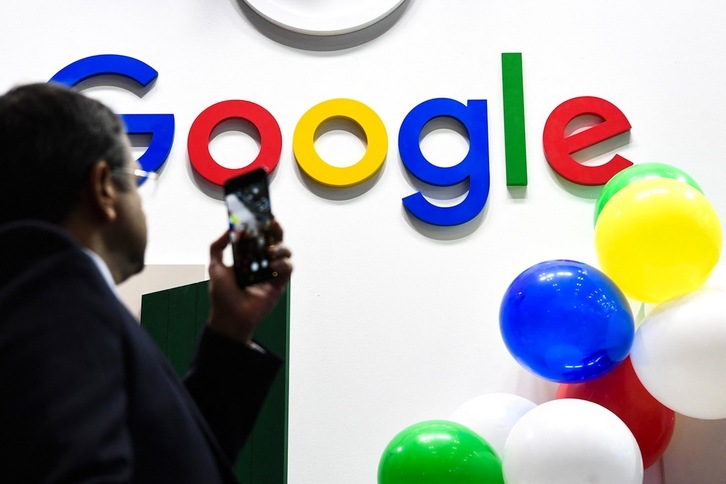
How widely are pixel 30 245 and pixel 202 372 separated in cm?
38

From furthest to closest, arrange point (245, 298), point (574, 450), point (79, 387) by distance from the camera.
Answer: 1. point (574, 450)
2. point (245, 298)
3. point (79, 387)

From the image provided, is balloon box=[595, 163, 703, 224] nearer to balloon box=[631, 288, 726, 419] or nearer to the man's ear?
balloon box=[631, 288, 726, 419]

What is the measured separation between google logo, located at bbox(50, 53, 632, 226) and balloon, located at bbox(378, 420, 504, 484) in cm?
106

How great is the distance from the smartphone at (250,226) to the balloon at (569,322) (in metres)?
1.31

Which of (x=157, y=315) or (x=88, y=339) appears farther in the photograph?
(x=157, y=315)

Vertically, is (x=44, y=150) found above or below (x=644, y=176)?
above

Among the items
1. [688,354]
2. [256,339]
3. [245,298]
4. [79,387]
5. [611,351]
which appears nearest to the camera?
[79,387]

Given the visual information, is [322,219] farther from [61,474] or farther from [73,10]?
[61,474]

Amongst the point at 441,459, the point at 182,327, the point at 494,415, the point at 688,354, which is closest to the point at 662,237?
the point at 688,354

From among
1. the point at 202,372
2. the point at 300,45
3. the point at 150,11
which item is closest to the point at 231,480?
the point at 202,372

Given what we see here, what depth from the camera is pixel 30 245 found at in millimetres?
967

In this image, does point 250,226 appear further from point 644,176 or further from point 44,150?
point 644,176

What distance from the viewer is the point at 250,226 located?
1349 millimetres

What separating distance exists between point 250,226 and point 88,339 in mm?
470
